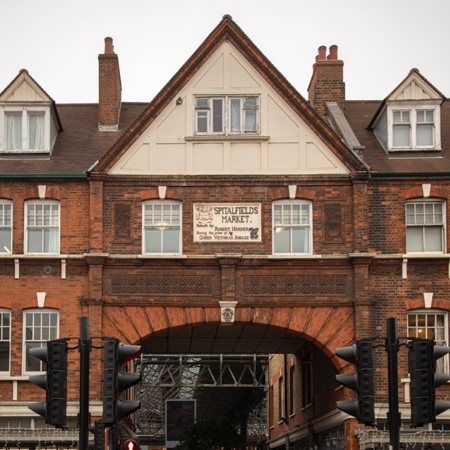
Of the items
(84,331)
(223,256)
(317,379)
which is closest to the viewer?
(84,331)

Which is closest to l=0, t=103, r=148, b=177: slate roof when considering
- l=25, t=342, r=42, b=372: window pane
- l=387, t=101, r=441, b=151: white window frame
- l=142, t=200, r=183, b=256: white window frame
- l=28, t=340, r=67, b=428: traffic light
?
l=142, t=200, r=183, b=256: white window frame

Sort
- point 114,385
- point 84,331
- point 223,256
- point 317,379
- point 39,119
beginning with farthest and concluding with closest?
1. point 317,379
2. point 39,119
3. point 223,256
4. point 84,331
5. point 114,385

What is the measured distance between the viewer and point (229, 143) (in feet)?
88.4

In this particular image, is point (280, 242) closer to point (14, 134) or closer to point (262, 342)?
point (262, 342)

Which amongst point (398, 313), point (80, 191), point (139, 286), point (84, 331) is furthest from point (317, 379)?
point (84, 331)

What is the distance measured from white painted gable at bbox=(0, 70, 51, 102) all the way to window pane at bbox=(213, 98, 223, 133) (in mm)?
4985

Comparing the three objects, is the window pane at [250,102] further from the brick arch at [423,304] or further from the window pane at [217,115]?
the brick arch at [423,304]

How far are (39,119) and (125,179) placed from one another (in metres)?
3.61

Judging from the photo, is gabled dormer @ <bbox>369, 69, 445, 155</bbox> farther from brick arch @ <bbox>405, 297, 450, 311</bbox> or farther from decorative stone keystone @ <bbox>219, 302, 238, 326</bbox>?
decorative stone keystone @ <bbox>219, 302, 238, 326</bbox>

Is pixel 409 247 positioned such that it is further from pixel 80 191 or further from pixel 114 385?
pixel 114 385

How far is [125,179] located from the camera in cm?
2655

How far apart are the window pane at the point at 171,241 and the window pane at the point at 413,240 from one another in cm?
660

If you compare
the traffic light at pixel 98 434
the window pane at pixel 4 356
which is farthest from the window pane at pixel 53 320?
the traffic light at pixel 98 434

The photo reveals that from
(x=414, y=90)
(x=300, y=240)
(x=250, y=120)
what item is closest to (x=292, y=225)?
(x=300, y=240)
